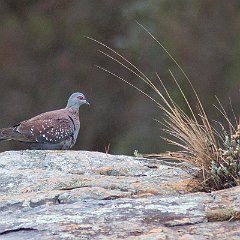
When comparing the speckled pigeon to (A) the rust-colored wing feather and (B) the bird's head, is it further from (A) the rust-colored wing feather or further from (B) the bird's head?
(B) the bird's head

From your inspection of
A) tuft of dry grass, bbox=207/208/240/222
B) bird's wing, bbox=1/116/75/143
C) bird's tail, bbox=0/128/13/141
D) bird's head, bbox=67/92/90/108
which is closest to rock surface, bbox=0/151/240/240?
tuft of dry grass, bbox=207/208/240/222

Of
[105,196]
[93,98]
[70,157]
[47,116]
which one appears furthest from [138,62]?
[105,196]

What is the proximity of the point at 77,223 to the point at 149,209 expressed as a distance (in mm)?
423

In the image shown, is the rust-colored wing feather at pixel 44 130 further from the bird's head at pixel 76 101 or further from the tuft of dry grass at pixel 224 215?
the tuft of dry grass at pixel 224 215

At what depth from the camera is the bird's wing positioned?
9023 mm

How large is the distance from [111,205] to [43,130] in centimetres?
358

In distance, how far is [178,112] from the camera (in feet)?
22.4

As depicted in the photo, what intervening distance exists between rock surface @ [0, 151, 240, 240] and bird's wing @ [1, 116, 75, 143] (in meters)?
2.03

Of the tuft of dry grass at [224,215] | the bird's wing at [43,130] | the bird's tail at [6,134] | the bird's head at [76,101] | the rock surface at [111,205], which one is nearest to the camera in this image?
the rock surface at [111,205]

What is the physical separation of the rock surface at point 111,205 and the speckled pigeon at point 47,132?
204 cm

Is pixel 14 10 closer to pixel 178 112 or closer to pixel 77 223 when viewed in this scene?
pixel 178 112

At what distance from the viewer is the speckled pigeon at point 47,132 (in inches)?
356

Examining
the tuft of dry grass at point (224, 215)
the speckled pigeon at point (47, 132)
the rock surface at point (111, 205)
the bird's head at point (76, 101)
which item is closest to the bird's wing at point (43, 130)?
the speckled pigeon at point (47, 132)

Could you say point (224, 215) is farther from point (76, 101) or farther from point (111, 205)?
point (76, 101)
